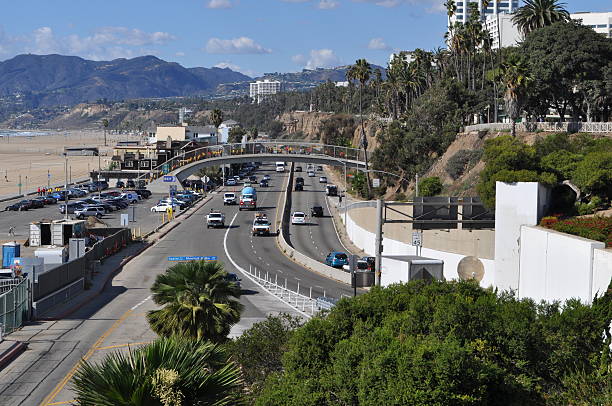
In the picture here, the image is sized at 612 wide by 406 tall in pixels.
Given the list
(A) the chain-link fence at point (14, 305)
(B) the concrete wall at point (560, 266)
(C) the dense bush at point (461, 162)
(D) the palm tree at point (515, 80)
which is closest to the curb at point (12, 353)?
(A) the chain-link fence at point (14, 305)

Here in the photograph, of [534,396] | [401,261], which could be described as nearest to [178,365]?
[534,396]

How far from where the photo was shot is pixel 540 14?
89.9 m

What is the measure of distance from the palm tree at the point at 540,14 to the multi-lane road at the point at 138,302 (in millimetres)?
29194

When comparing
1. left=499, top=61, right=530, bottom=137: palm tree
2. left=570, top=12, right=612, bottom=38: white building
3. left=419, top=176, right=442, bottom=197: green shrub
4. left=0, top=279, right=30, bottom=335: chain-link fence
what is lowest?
left=0, top=279, right=30, bottom=335: chain-link fence

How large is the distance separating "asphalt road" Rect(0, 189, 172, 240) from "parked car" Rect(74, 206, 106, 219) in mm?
682

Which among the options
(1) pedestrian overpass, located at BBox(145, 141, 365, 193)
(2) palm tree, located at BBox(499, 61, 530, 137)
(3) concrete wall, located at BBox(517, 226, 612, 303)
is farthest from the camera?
(1) pedestrian overpass, located at BBox(145, 141, 365, 193)

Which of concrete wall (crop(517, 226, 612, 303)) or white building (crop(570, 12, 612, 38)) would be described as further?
white building (crop(570, 12, 612, 38))

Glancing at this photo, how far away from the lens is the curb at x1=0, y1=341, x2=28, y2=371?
28645 millimetres

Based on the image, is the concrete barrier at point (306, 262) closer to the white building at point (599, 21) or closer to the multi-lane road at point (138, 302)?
the multi-lane road at point (138, 302)

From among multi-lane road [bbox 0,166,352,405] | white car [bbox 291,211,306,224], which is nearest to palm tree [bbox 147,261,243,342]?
multi-lane road [bbox 0,166,352,405]

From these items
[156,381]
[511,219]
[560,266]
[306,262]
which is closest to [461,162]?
[306,262]

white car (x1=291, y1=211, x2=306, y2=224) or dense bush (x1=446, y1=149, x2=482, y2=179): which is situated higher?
dense bush (x1=446, y1=149, x2=482, y2=179)

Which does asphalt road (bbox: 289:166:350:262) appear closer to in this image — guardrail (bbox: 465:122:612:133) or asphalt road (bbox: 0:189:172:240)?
asphalt road (bbox: 0:189:172:240)

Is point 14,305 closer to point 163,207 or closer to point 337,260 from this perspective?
point 337,260
